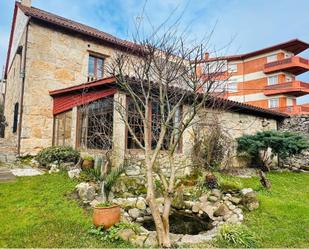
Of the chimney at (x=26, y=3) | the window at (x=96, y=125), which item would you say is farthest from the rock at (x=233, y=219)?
the chimney at (x=26, y=3)

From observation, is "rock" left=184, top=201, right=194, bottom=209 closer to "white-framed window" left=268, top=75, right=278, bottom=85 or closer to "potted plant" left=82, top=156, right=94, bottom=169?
"potted plant" left=82, top=156, right=94, bottom=169

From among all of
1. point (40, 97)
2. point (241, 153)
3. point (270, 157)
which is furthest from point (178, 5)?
point (270, 157)

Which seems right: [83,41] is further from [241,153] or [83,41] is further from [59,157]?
[241,153]

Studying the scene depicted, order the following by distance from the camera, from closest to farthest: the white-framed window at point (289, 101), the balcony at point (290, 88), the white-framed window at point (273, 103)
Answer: the balcony at point (290, 88) < the white-framed window at point (289, 101) < the white-framed window at point (273, 103)

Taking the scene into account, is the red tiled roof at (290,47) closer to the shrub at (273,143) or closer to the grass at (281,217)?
the shrub at (273,143)

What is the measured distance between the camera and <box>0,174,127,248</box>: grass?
5008 millimetres

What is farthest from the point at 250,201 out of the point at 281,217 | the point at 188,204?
the point at 188,204

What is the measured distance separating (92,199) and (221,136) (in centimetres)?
736

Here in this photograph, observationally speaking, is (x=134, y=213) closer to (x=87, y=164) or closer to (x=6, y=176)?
(x=87, y=164)

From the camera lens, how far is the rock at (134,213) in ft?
22.9

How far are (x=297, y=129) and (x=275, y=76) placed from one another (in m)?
16.3

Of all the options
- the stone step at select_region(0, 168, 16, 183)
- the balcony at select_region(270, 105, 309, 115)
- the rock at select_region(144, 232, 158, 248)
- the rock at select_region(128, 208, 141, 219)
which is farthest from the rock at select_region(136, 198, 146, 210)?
the balcony at select_region(270, 105, 309, 115)

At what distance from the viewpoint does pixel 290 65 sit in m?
29.7

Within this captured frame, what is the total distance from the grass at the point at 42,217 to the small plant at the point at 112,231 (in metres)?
0.13
